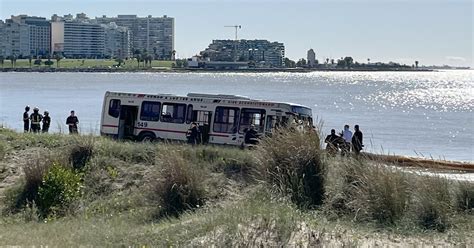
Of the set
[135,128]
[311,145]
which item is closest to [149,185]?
[311,145]

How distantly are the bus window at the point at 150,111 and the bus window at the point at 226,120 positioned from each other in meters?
2.52

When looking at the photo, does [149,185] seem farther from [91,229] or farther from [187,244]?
[187,244]

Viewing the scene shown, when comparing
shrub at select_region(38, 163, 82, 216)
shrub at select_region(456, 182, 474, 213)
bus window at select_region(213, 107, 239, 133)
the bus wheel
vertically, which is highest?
bus window at select_region(213, 107, 239, 133)

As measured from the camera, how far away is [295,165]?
46.5 feet

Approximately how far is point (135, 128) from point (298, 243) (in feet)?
61.0

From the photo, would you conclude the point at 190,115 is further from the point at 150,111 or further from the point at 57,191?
the point at 57,191

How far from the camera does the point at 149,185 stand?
1583 cm

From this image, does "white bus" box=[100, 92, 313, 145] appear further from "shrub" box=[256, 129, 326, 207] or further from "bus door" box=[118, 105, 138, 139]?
"shrub" box=[256, 129, 326, 207]

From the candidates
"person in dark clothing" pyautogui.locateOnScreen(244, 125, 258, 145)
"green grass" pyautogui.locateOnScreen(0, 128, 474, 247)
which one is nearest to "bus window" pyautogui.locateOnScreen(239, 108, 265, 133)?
"person in dark clothing" pyautogui.locateOnScreen(244, 125, 258, 145)

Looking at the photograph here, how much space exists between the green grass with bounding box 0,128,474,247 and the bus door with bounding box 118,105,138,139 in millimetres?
7033

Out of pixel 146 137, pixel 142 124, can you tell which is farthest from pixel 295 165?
pixel 142 124

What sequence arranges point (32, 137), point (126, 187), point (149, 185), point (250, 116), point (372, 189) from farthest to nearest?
1. point (250, 116)
2. point (32, 137)
3. point (126, 187)
4. point (149, 185)
5. point (372, 189)

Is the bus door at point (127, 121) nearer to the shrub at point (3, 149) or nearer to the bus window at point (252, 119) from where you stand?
the bus window at point (252, 119)

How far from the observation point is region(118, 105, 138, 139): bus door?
27.5 meters
